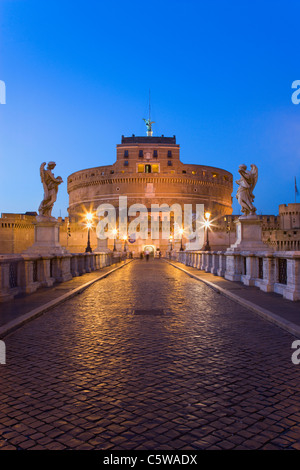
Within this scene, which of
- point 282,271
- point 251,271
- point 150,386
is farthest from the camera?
point 251,271

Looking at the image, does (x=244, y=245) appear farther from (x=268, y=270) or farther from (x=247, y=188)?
(x=268, y=270)

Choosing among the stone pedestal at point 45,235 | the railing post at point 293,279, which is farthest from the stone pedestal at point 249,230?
the stone pedestal at point 45,235

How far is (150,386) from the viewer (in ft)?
12.3

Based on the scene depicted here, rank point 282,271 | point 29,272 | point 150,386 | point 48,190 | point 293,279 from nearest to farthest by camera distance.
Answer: point 150,386 → point 293,279 → point 282,271 → point 29,272 → point 48,190

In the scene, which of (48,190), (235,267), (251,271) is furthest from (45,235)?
(251,271)

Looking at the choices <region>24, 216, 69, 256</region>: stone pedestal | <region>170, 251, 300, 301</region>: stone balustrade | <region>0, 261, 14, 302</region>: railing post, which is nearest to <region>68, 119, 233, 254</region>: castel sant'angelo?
<region>170, 251, 300, 301</region>: stone balustrade

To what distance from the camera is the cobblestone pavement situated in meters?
2.77

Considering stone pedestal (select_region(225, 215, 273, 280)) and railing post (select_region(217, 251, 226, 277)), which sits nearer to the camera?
stone pedestal (select_region(225, 215, 273, 280))

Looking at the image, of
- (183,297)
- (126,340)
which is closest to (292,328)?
(126,340)

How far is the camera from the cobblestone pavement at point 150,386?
2.77 m

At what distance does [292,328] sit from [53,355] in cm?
340

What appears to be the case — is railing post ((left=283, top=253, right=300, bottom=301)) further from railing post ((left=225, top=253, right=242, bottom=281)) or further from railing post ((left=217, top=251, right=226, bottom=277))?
railing post ((left=217, top=251, right=226, bottom=277))

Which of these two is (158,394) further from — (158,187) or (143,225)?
(158,187)

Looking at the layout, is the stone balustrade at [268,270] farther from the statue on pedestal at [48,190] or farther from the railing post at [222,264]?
the statue on pedestal at [48,190]
